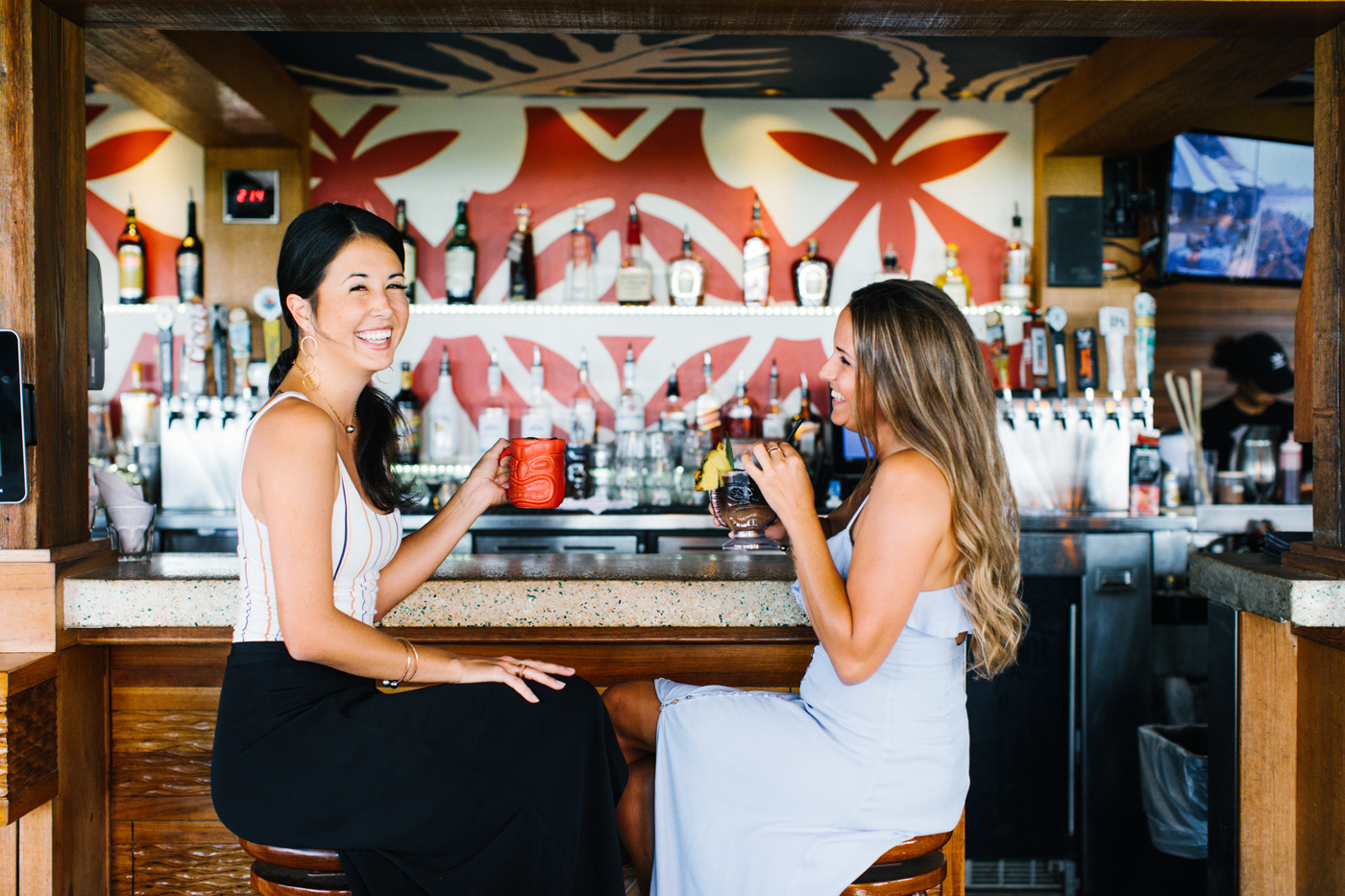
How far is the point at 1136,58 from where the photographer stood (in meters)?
2.87

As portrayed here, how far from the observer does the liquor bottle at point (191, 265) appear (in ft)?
11.6

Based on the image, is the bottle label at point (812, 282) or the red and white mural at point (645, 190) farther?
the red and white mural at point (645, 190)

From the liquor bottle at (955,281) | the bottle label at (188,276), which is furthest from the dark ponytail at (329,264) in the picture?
the liquor bottle at (955,281)

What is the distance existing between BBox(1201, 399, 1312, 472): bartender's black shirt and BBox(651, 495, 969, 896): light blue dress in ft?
10.5

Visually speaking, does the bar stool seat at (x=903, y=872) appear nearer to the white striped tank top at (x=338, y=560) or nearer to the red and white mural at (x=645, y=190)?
the white striped tank top at (x=338, y=560)

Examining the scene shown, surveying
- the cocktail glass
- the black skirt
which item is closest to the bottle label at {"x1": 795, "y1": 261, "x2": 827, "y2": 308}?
the cocktail glass

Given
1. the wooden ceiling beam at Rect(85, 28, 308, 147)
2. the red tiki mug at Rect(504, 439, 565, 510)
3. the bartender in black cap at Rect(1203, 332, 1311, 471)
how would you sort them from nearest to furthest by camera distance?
1. the red tiki mug at Rect(504, 439, 565, 510)
2. the wooden ceiling beam at Rect(85, 28, 308, 147)
3. the bartender in black cap at Rect(1203, 332, 1311, 471)

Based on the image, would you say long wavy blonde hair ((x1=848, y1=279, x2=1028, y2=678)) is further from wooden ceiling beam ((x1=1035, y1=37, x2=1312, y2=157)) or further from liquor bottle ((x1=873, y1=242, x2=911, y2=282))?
liquor bottle ((x1=873, y1=242, x2=911, y2=282))

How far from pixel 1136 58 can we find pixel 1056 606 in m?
1.74

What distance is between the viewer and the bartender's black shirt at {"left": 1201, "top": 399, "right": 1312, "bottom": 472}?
12.7 ft

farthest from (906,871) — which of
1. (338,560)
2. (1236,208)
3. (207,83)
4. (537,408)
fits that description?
(1236,208)

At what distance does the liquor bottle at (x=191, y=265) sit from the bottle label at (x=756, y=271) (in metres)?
2.15

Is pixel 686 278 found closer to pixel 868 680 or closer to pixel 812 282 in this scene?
pixel 812 282

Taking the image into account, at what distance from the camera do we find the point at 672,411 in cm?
364
